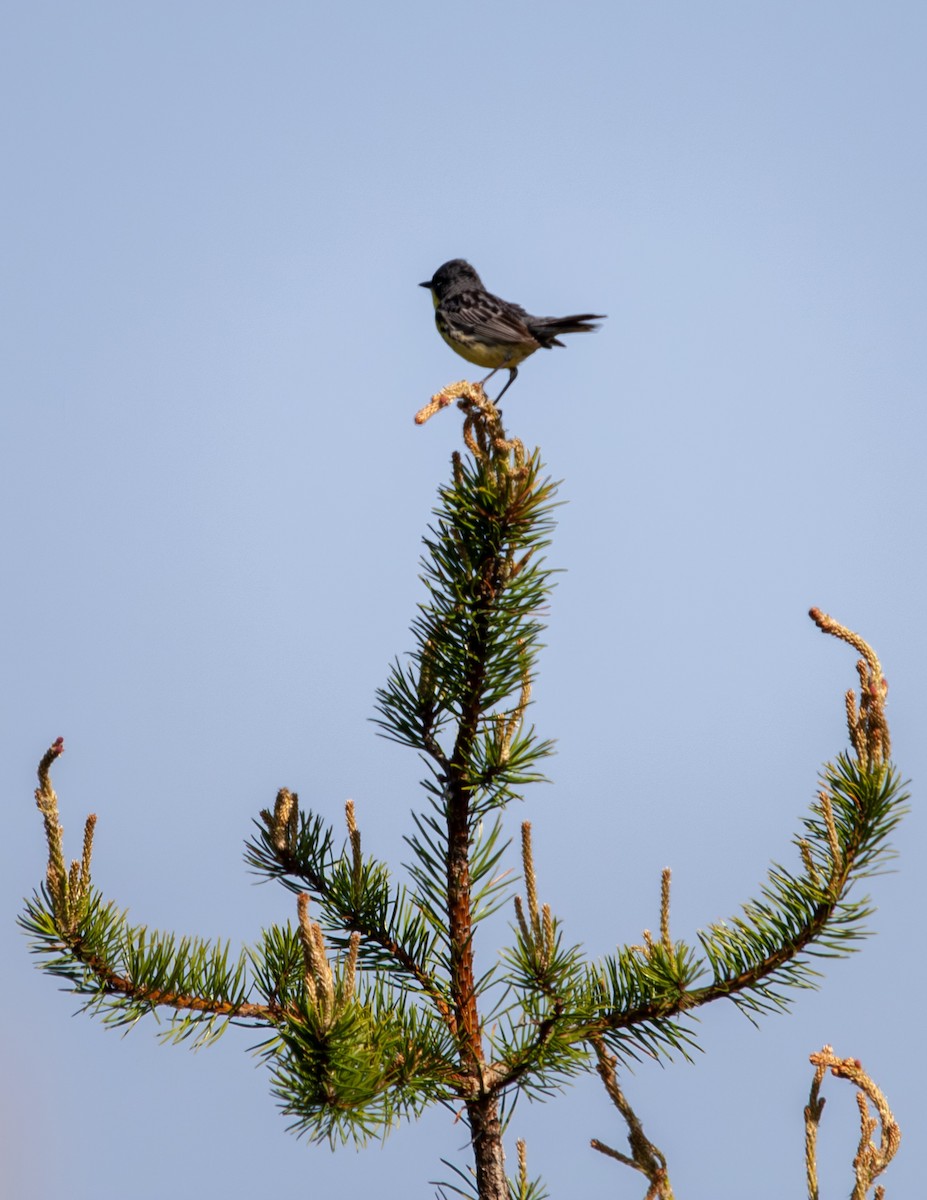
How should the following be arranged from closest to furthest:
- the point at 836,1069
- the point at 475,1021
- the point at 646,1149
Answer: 1. the point at 836,1069
2. the point at 646,1149
3. the point at 475,1021

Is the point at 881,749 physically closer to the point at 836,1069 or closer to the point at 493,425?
the point at 836,1069

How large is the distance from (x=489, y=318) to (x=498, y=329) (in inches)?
8.7

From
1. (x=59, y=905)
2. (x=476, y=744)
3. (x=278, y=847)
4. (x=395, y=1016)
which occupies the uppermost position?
(x=476, y=744)

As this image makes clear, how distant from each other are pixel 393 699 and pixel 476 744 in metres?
0.28

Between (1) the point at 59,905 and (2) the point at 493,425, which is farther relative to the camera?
(2) the point at 493,425

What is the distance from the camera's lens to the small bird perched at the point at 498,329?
29.5 feet

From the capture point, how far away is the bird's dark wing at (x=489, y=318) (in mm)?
8961

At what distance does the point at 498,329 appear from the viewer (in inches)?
354

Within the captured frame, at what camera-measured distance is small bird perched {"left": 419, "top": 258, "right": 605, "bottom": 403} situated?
9000mm

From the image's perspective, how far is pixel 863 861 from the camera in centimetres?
331

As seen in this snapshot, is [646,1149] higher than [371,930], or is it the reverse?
[371,930]

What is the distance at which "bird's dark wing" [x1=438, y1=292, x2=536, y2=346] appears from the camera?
29.4 ft

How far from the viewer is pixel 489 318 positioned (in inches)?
361

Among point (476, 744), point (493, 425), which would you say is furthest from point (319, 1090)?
point (493, 425)
